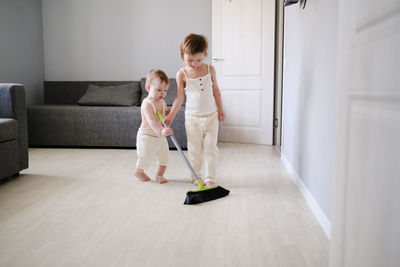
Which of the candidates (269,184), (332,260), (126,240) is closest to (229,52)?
(269,184)

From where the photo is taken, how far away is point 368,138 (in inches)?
25.0

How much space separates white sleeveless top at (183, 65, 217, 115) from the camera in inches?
81.4

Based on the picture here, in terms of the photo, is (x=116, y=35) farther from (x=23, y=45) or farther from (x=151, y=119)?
(x=151, y=119)

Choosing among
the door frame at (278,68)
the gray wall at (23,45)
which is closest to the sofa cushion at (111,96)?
the gray wall at (23,45)

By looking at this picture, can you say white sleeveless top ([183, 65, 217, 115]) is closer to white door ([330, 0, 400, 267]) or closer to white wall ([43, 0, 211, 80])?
white door ([330, 0, 400, 267])

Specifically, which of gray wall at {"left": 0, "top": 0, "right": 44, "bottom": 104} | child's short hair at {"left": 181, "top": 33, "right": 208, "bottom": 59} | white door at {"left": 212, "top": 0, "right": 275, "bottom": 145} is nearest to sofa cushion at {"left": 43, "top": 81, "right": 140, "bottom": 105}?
gray wall at {"left": 0, "top": 0, "right": 44, "bottom": 104}

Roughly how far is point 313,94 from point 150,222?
1017 millimetres

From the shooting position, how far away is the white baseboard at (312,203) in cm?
138

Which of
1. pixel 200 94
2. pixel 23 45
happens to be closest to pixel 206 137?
pixel 200 94

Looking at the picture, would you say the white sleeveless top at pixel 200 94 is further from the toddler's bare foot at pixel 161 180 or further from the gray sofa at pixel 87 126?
the gray sofa at pixel 87 126

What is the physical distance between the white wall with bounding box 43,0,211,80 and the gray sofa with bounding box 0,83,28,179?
2228 millimetres

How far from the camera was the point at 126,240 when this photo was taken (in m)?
1.33

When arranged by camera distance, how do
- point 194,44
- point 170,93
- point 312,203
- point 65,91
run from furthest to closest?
point 65,91 → point 170,93 → point 194,44 → point 312,203

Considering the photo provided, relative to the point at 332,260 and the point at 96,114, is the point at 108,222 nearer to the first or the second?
the point at 332,260
